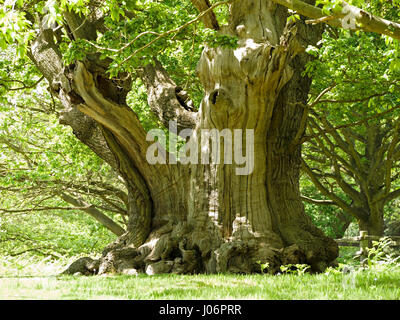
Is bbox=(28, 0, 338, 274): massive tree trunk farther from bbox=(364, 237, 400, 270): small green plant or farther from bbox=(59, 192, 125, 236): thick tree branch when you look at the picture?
bbox=(59, 192, 125, 236): thick tree branch

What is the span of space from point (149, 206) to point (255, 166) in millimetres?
2474

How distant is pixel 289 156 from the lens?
29.6ft

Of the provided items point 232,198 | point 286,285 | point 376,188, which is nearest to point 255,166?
point 232,198

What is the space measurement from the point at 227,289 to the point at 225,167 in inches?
140

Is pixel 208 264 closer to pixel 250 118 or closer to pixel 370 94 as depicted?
pixel 250 118

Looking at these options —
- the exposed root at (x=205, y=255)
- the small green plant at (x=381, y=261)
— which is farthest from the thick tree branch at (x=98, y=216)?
the small green plant at (x=381, y=261)

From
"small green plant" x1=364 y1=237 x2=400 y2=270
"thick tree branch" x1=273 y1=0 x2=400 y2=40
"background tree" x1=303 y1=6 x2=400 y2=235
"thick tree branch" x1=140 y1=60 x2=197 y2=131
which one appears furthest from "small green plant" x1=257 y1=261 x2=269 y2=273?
"thick tree branch" x1=273 y1=0 x2=400 y2=40

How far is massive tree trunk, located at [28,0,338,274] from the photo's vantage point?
25.9 ft

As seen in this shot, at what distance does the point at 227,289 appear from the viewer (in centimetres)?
505

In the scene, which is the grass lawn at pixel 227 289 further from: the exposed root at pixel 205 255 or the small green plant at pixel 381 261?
the exposed root at pixel 205 255

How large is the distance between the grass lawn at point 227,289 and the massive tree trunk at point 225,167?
1.93 m

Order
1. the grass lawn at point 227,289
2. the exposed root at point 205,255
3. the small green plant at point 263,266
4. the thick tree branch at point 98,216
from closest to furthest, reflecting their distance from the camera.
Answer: the grass lawn at point 227,289, the small green plant at point 263,266, the exposed root at point 205,255, the thick tree branch at point 98,216

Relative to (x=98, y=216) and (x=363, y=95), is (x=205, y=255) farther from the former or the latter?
(x=98, y=216)

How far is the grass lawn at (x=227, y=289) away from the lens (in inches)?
176
